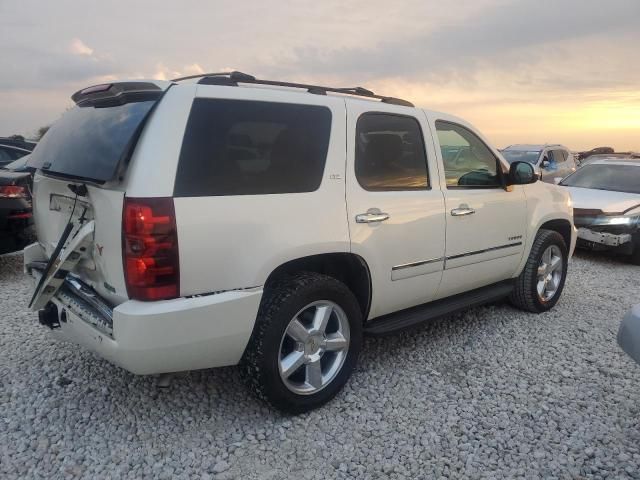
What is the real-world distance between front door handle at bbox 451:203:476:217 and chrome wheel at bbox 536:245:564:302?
1.39 metres

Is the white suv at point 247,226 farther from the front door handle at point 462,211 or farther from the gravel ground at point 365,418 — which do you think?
the gravel ground at point 365,418

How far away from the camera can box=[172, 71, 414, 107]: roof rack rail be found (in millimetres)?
2803

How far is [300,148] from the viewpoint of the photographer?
290 cm

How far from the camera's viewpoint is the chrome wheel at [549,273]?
15.9 feet

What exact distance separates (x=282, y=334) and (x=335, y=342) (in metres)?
0.44

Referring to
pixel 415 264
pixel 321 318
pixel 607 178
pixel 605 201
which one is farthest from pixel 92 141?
pixel 607 178

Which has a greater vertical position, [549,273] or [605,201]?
[605,201]

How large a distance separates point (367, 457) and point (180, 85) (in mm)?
2183

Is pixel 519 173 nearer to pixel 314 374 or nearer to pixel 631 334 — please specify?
pixel 631 334

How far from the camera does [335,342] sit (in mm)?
3096

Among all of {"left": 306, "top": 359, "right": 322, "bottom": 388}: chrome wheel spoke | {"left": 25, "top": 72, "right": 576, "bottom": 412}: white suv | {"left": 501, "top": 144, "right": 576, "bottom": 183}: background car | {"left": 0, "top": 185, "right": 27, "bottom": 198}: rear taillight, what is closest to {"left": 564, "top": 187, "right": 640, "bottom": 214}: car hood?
{"left": 25, "top": 72, "right": 576, "bottom": 412}: white suv

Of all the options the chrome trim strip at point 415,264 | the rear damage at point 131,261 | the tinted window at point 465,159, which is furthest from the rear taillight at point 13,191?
the tinted window at point 465,159

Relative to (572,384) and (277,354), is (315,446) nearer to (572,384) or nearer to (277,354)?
(277,354)

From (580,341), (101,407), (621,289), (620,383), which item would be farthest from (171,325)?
(621,289)
